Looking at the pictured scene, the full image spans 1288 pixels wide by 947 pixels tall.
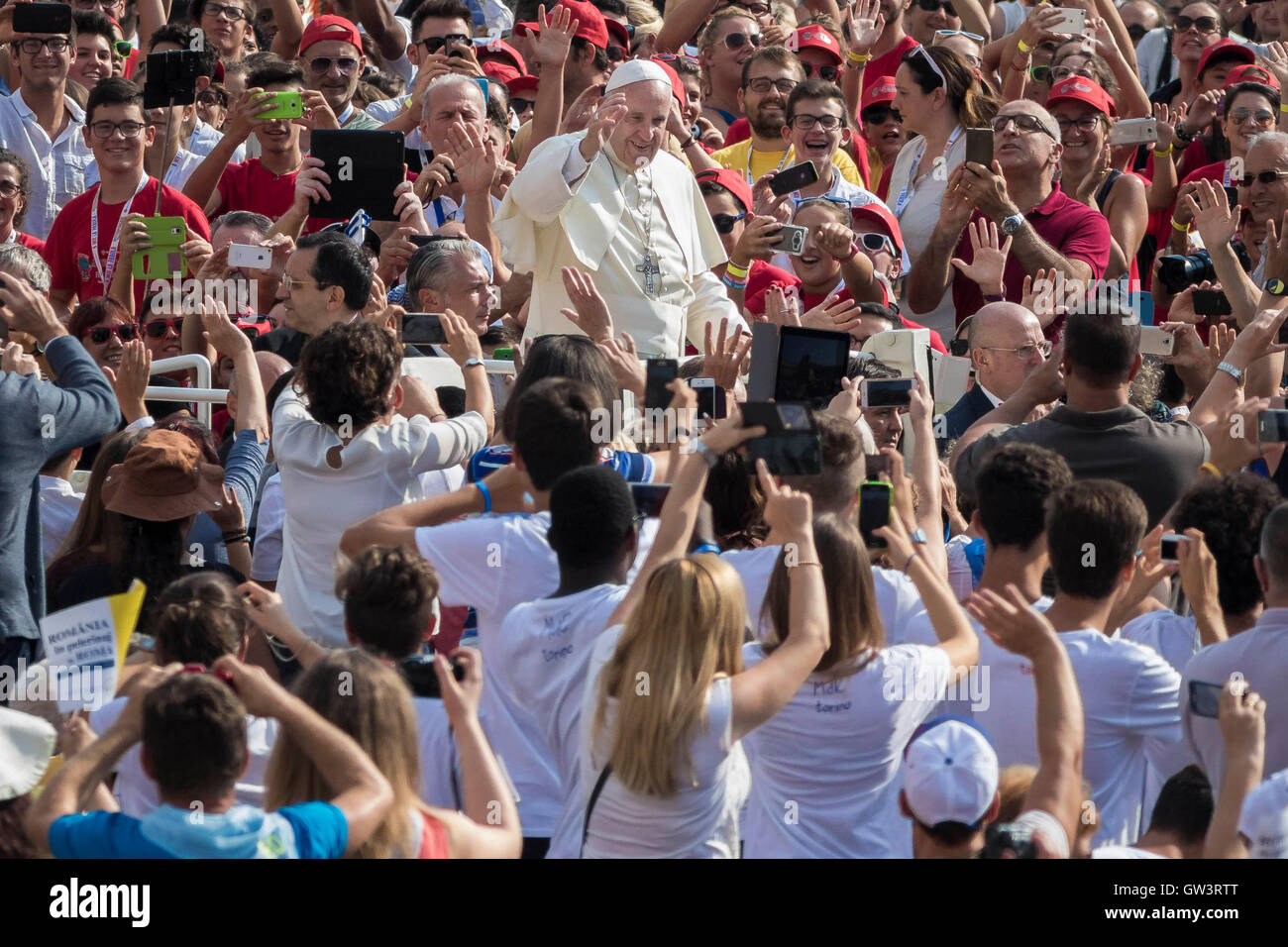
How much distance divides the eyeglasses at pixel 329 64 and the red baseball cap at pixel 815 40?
230 centimetres

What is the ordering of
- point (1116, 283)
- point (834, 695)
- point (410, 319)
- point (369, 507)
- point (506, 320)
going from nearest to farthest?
point (834, 695), point (369, 507), point (410, 319), point (1116, 283), point (506, 320)

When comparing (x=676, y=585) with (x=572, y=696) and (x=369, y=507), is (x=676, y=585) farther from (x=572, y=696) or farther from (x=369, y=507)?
(x=369, y=507)

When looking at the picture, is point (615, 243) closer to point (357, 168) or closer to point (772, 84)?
point (357, 168)

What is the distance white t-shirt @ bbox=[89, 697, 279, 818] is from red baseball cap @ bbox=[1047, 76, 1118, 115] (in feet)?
17.8

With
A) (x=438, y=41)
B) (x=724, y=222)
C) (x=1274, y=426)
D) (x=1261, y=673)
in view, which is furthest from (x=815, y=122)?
(x=1261, y=673)

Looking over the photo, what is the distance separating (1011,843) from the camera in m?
3.01

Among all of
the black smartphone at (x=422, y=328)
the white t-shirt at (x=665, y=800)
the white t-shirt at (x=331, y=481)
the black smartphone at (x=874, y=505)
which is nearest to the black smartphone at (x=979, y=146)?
the black smartphone at (x=422, y=328)

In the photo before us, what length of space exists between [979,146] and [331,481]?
10.5 feet

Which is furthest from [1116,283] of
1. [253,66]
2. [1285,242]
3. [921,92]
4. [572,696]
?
[253,66]

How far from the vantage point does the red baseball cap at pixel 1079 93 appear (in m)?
7.96

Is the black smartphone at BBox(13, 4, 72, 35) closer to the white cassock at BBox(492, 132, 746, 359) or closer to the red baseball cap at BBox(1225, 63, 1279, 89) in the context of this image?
the white cassock at BBox(492, 132, 746, 359)

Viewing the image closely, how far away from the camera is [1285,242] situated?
21.4ft

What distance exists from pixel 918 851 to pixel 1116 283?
3.39m

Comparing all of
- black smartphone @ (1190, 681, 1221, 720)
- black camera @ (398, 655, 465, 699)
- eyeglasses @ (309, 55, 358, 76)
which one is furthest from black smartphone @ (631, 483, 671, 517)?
eyeglasses @ (309, 55, 358, 76)
